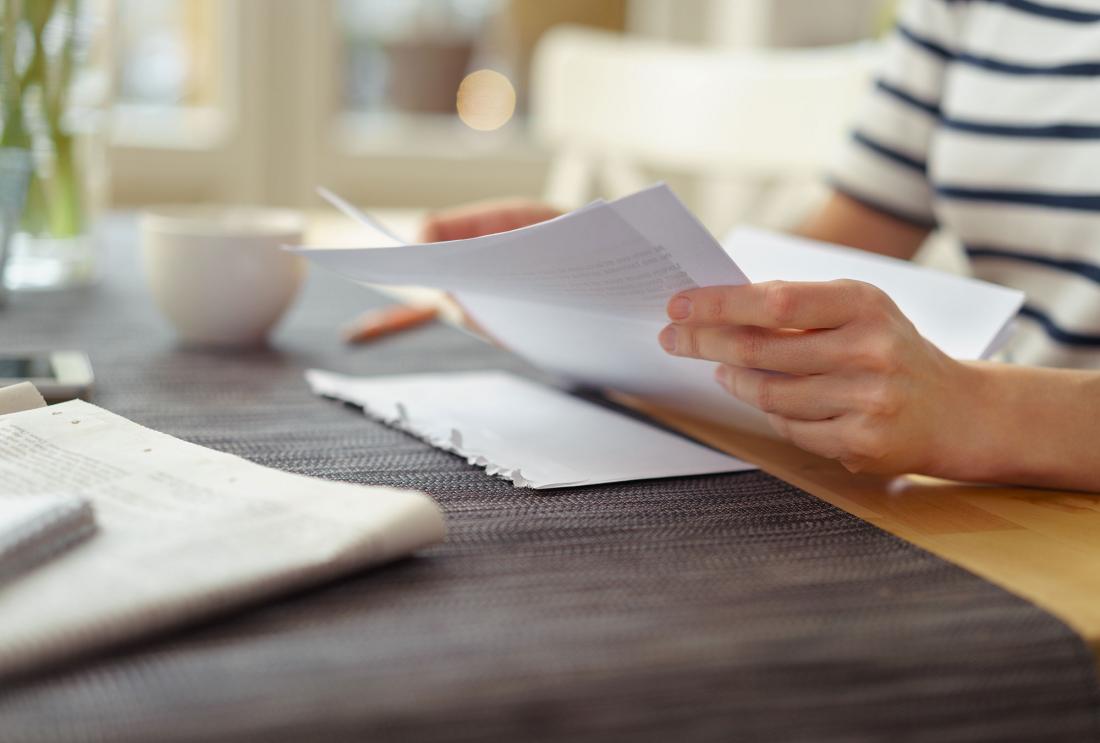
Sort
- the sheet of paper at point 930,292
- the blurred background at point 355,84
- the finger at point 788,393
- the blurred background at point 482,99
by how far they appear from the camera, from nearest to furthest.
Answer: the finger at point 788,393 < the sheet of paper at point 930,292 < the blurred background at point 482,99 < the blurred background at point 355,84

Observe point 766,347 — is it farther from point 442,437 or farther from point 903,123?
point 903,123

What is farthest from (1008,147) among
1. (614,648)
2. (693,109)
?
(693,109)

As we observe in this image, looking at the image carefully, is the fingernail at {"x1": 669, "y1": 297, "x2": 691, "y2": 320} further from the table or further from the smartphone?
the smartphone

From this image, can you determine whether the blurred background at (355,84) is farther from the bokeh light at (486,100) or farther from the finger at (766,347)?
the finger at (766,347)

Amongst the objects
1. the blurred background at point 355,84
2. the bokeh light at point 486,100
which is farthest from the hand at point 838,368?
the bokeh light at point 486,100

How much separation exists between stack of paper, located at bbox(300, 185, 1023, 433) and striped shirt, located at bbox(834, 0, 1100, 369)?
256 millimetres

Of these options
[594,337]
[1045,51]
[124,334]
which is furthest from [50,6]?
[1045,51]

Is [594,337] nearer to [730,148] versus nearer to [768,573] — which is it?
[768,573]

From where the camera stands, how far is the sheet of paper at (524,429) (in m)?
0.58

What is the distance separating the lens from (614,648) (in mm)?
371

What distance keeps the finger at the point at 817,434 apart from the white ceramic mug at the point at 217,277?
0.44m

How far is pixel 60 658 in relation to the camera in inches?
13.5

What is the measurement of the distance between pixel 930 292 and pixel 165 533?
47 cm

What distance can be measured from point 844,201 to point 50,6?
724mm
